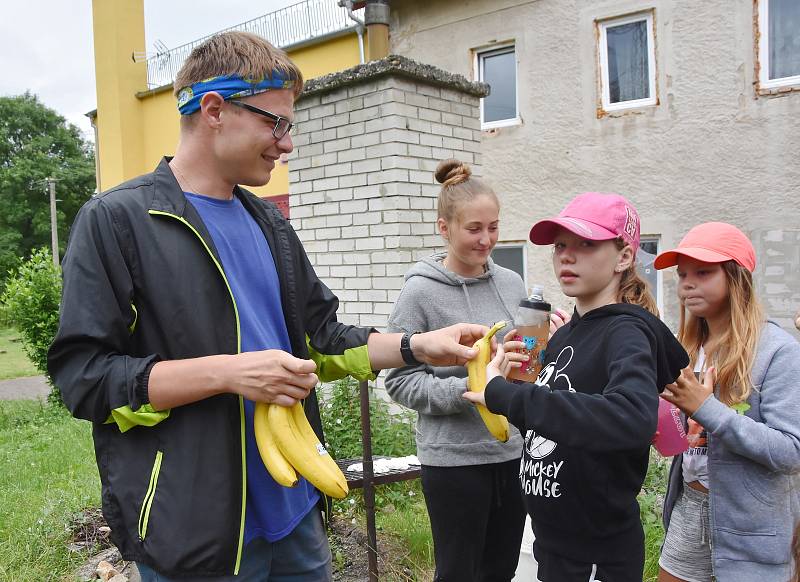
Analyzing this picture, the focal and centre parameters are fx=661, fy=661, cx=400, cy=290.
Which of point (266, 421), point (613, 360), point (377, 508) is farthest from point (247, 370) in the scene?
point (377, 508)

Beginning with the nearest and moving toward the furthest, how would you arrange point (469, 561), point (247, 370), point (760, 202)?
point (247, 370)
point (469, 561)
point (760, 202)

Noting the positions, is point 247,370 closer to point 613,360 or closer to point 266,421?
point 266,421

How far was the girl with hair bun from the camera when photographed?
8.80ft

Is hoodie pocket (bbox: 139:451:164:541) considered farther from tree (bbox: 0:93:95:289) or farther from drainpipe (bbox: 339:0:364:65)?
tree (bbox: 0:93:95:289)

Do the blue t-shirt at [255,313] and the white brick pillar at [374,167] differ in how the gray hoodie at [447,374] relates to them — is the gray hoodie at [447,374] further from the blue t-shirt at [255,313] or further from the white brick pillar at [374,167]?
the white brick pillar at [374,167]

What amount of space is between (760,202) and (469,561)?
6997mm

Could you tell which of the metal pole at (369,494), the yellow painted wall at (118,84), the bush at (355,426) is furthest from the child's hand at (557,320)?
the yellow painted wall at (118,84)

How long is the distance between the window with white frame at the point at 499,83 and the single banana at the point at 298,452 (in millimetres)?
8714

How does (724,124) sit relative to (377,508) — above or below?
above

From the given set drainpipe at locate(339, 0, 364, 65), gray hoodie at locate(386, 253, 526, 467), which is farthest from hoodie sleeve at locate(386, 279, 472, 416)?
drainpipe at locate(339, 0, 364, 65)

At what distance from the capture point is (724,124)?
8.20 m

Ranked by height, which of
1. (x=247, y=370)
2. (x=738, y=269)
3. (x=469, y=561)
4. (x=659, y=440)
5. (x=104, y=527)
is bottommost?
(x=104, y=527)

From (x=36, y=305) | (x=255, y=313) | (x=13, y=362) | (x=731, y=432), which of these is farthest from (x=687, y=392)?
(x=13, y=362)

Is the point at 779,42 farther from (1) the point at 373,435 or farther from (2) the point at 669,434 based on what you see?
(2) the point at 669,434
